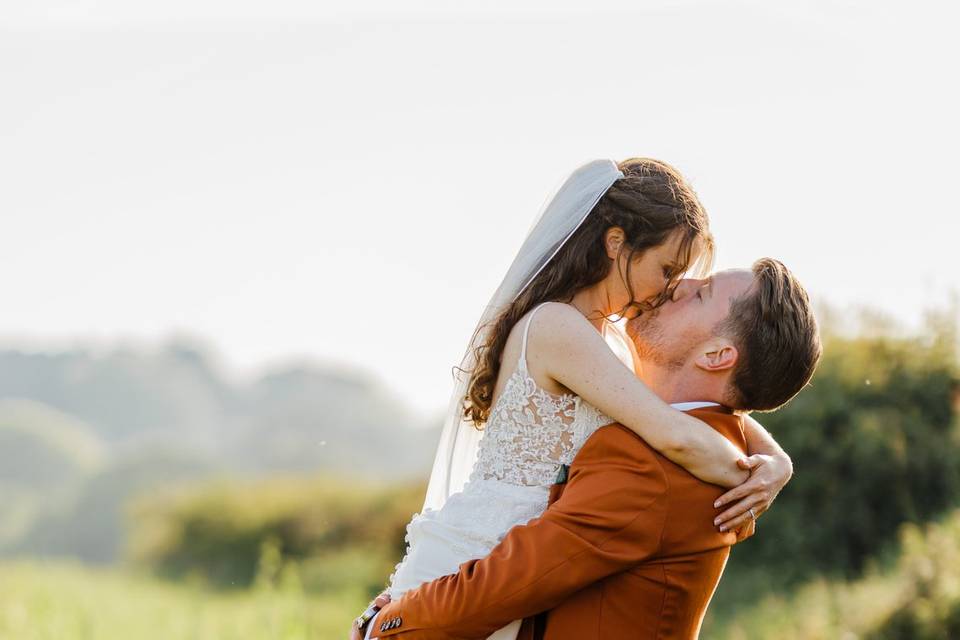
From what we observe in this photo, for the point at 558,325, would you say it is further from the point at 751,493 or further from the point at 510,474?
the point at 751,493

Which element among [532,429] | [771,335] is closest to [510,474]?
[532,429]

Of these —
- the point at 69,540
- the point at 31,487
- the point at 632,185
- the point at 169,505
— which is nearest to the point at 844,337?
the point at 632,185

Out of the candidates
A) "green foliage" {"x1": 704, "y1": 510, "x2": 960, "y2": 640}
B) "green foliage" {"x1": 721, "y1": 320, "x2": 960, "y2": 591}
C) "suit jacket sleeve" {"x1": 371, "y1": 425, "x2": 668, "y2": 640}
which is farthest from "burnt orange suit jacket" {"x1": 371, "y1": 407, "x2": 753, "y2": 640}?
"green foliage" {"x1": 721, "y1": 320, "x2": 960, "y2": 591}

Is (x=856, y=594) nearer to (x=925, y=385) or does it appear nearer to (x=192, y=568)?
(x=925, y=385)

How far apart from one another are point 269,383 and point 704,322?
5304 centimetres

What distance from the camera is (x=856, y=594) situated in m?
8.50

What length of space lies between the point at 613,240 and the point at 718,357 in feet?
1.66

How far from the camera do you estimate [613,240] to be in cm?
331

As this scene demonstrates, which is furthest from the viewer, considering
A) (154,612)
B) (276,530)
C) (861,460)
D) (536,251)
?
(276,530)

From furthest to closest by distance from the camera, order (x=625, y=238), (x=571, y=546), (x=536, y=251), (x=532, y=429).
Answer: (x=536, y=251)
(x=625, y=238)
(x=532, y=429)
(x=571, y=546)

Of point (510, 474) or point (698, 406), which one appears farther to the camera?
point (510, 474)

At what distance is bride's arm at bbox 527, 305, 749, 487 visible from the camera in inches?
113

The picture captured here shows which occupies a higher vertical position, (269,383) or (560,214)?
(269,383)

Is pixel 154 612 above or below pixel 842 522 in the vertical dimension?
above
